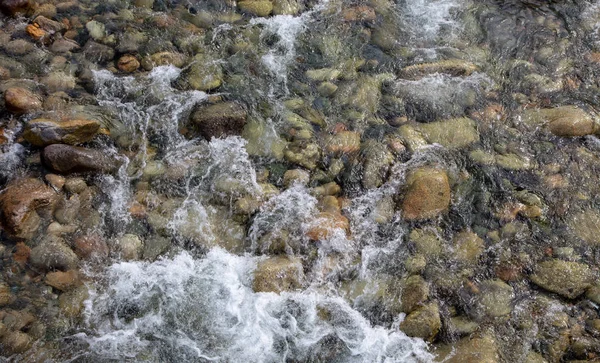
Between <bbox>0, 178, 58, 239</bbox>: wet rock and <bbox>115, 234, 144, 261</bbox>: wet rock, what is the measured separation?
29.6 inches

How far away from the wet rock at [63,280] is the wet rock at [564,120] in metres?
5.07

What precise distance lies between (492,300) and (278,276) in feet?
6.34

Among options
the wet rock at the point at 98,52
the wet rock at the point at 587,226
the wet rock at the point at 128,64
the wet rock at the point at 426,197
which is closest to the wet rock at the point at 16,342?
the wet rock at the point at 128,64

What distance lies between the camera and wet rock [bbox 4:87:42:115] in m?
5.29

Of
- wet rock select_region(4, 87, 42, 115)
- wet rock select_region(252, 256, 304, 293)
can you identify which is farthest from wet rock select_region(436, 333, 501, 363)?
wet rock select_region(4, 87, 42, 115)

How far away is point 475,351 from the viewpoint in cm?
423

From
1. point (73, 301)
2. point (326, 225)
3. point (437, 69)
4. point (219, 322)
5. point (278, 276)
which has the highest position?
point (437, 69)

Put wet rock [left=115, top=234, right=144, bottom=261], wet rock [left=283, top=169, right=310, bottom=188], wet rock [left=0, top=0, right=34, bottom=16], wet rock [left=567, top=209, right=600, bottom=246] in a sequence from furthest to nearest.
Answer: wet rock [left=0, top=0, right=34, bottom=16]
wet rock [left=283, top=169, right=310, bottom=188]
wet rock [left=567, top=209, right=600, bottom=246]
wet rock [left=115, top=234, right=144, bottom=261]

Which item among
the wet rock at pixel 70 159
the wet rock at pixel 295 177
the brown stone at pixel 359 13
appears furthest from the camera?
the brown stone at pixel 359 13

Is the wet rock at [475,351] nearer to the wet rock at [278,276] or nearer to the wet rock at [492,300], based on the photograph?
the wet rock at [492,300]

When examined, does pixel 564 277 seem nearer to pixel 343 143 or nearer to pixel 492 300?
pixel 492 300

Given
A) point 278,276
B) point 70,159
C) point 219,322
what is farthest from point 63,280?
point 278,276

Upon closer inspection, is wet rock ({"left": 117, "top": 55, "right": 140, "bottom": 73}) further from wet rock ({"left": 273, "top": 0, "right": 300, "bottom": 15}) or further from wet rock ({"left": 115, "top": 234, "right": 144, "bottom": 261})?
wet rock ({"left": 115, "top": 234, "right": 144, "bottom": 261})

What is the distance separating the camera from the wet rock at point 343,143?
5551 mm
